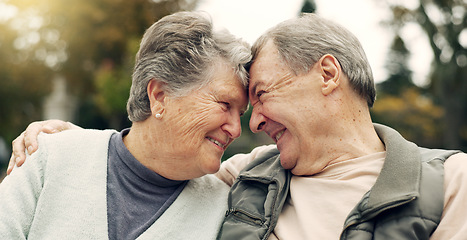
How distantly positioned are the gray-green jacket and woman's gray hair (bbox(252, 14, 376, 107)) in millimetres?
344

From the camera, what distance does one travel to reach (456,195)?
2086 millimetres

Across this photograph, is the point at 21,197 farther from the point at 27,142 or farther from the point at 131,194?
the point at 131,194

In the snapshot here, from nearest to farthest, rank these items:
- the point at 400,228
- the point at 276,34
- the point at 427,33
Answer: the point at 400,228 → the point at 276,34 → the point at 427,33

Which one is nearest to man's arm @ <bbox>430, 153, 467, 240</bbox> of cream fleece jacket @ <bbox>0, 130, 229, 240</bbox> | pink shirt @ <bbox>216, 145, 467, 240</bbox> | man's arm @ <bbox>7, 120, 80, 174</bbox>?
pink shirt @ <bbox>216, 145, 467, 240</bbox>

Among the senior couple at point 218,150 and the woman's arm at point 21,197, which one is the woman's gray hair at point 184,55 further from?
the woman's arm at point 21,197

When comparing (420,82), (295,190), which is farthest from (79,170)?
(420,82)

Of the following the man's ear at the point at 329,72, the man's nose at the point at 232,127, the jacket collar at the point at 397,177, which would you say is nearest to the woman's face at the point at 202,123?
the man's nose at the point at 232,127

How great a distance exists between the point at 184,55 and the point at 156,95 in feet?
0.94

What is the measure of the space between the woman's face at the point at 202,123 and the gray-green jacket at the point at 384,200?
9.9 inches

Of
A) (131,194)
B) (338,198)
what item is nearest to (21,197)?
(131,194)

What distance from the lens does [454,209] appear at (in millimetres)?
2051

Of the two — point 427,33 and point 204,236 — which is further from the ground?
point 204,236

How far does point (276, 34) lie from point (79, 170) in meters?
1.39

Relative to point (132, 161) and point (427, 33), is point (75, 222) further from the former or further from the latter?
point (427, 33)
